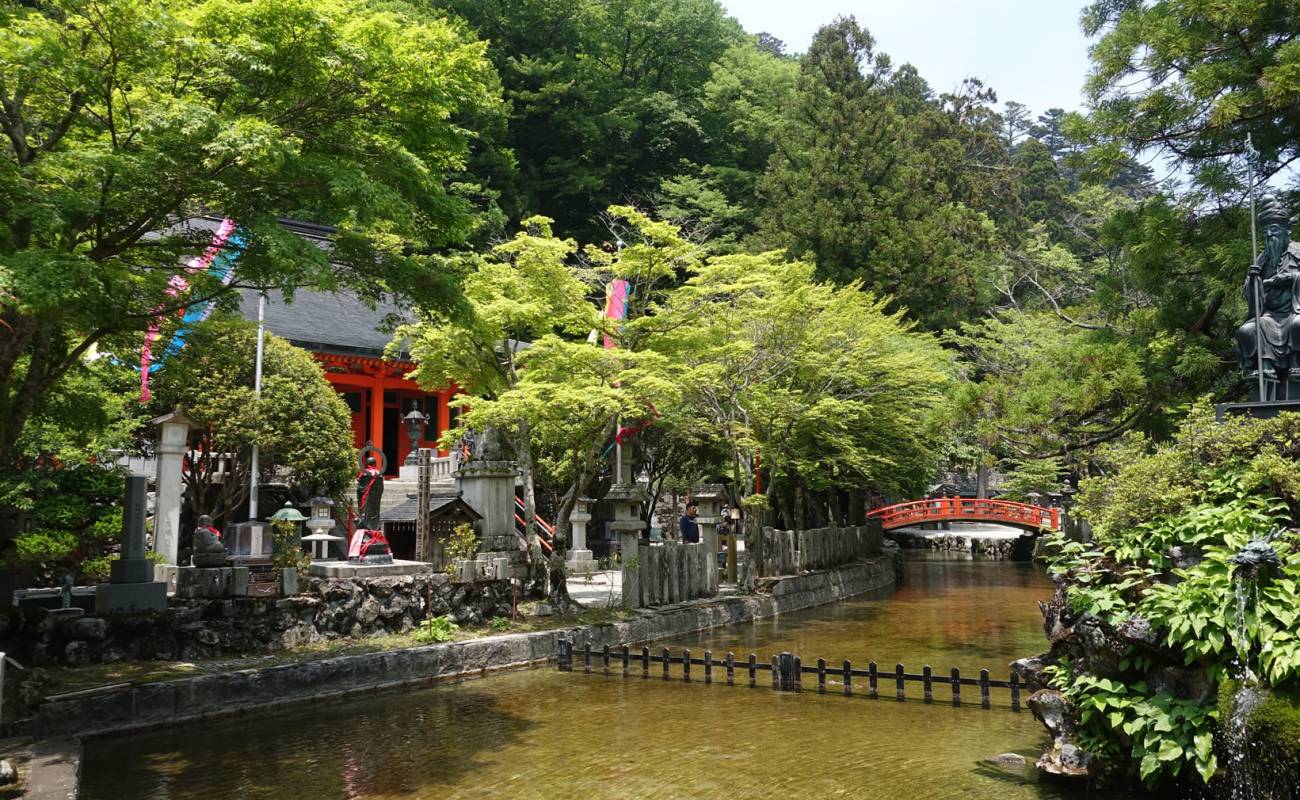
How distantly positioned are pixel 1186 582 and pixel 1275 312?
183 inches

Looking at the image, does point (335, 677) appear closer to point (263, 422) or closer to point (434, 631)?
point (434, 631)

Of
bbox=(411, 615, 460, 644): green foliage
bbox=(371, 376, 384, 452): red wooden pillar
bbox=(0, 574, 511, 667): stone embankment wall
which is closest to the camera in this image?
bbox=(0, 574, 511, 667): stone embankment wall

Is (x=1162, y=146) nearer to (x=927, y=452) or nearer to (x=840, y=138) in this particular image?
(x=927, y=452)

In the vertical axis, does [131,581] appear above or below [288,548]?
below

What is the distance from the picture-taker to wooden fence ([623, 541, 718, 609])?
18.8 m

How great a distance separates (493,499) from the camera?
57.8 feet

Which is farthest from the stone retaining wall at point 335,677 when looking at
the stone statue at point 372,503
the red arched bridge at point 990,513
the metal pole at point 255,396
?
the red arched bridge at point 990,513

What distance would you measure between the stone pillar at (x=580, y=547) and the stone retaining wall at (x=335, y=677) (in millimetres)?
6601

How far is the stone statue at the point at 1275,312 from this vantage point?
1073cm

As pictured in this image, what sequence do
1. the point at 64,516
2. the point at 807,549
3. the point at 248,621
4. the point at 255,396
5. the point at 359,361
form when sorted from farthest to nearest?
1. the point at 359,361
2. the point at 807,549
3. the point at 255,396
4. the point at 64,516
5. the point at 248,621

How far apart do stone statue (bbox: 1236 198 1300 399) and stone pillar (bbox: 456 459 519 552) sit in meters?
12.1

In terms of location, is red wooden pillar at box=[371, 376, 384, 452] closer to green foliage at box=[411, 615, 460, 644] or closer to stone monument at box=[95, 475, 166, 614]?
green foliage at box=[411, 615, 460, 644]

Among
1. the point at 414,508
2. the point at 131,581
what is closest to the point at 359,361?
the point at 414,508

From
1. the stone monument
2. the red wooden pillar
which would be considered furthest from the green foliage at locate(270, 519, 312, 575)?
the red wooden pillar
